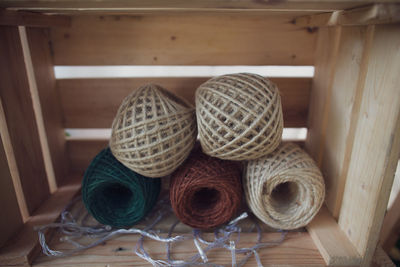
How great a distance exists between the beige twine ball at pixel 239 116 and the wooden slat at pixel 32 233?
0.48 meters

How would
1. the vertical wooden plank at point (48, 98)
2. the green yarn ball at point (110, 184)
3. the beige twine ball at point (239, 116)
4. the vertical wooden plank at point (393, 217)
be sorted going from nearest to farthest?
1. the beige twine ball at point (239, 116)
2. the green yarn ball at point (110, 184)
3. the vertical wooden plank at point (48, 98)
4. the vertical wooden plank at point (393, 217)

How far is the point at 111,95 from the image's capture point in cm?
96

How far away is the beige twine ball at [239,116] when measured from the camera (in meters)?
0.64

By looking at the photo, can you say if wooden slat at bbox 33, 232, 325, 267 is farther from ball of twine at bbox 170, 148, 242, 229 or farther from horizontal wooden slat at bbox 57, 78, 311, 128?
horizontal wooden slat at bbox 57, 78, 311, 128

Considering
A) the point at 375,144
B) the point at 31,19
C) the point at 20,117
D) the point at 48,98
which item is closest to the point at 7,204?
the point at 20,117

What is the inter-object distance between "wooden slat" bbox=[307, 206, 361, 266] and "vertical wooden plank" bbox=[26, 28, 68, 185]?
0.79m

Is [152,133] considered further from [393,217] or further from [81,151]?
[393,217]

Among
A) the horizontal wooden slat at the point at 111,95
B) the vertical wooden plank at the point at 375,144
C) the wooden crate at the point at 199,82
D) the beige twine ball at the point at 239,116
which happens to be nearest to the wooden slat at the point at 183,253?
the wooden crate at the point at 199,82

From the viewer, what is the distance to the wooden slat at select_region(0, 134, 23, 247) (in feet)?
2.27

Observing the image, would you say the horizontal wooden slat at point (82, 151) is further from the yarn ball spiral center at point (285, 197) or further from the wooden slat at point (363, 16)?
the wooden slat at point (363, 16)

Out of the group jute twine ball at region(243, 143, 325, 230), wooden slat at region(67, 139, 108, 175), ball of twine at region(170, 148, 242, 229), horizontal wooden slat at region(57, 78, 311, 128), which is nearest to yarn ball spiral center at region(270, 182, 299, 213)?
jute twine ball at region(243, 143, 325, 230)

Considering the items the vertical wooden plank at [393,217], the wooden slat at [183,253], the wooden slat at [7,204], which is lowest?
the vertical wooden plank at [393,217]

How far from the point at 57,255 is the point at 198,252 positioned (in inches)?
13.2

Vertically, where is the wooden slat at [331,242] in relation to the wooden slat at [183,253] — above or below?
above
